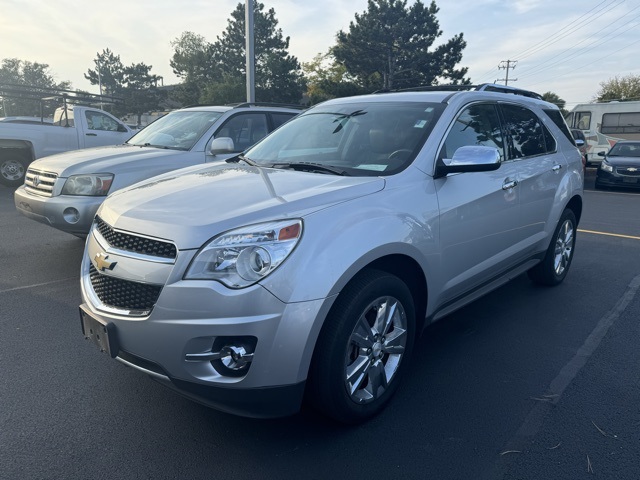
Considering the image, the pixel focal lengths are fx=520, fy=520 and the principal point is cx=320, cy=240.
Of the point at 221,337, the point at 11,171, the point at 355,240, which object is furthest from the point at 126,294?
the point at 11,171

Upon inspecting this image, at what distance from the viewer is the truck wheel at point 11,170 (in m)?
11.6

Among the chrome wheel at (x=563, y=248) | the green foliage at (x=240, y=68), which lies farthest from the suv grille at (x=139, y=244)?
the green foliage at (x=240, y=68)

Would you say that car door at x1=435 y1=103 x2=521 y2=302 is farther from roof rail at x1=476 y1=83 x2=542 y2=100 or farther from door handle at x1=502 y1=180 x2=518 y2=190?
roof rail at x1=476 y1=83 x2=542 y2=100

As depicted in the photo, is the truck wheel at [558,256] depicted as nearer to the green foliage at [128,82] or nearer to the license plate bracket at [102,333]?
the license plate bracket at [102,333]

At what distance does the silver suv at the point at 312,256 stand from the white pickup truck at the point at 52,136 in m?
9.07

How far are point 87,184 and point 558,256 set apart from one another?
4.82 m

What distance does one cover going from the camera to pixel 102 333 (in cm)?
253

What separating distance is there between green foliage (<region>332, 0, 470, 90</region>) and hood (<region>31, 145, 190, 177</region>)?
3410cm

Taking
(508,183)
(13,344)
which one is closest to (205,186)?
(13,344)

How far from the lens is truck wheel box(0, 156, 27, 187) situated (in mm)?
11641

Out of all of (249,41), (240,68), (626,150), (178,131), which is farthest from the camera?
(240,68)

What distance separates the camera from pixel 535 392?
10.4 feet

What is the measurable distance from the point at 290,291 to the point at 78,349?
2141 mm

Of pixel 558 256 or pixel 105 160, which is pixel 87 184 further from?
pixel 558 256
